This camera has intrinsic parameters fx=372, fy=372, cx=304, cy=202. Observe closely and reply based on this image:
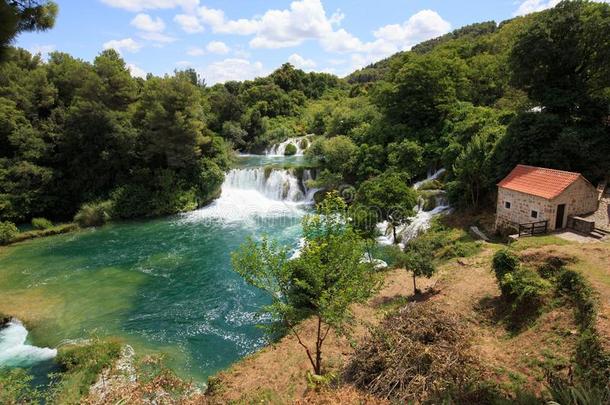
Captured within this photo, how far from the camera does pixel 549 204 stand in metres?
17.7

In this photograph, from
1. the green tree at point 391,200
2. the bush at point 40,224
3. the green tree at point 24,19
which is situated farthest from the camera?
the bush at point 40,224

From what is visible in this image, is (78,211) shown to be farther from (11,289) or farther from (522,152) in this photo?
(522,152)

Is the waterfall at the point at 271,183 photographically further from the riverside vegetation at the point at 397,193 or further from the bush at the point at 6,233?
the bush at the point at 6,233

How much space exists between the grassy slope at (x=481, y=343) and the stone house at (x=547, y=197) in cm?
198

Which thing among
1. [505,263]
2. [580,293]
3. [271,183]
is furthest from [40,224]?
[580,293]

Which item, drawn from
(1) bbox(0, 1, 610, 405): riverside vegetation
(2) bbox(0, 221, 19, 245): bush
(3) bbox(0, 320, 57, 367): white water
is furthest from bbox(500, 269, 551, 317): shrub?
(2) bbox(0, 221, 19, 245): bush

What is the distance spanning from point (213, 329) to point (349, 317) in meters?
7.94

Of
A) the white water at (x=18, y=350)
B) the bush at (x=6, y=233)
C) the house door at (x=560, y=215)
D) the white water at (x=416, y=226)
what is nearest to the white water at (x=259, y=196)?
the white water at (x=416, y=226)

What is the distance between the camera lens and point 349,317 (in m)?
10.6

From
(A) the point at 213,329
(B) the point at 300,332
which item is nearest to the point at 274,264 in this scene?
(B) the point at 300,332

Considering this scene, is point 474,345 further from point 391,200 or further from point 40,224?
point 40,224

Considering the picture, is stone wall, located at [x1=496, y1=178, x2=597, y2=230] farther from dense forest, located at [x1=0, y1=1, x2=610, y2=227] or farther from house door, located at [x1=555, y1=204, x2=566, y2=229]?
dense forest, located at [x1=0, y1=1, x2=610, y2=227]

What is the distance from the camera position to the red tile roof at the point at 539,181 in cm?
1773

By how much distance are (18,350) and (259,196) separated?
2371 cm
